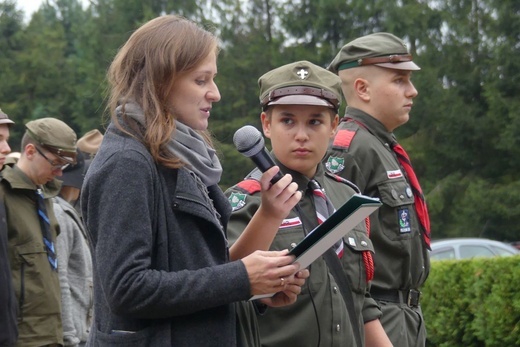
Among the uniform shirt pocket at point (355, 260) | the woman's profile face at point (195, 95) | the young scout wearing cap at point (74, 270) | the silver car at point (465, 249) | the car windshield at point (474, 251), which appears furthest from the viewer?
the car windshield at point (474, 251)

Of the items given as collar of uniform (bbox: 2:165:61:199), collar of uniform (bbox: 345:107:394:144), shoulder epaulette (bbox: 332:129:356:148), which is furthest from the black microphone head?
collar of uniform (bbox: 2:165:61:199)

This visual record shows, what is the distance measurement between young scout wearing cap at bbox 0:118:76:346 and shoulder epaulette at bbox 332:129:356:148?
2.19m

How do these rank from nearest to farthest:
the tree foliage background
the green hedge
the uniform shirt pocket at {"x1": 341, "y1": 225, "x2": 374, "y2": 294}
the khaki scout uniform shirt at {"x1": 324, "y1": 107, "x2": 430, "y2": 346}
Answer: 1. the uniform shirt pocket at {"x1": 341, "y1": 225, "x2": 374, "y2": 294}
2. the khaki scout uniform shirt at {"x1": 324, "y1": 107, "x2": 430, "y2": 346}
3. the green hedge
4. the tree foliage background

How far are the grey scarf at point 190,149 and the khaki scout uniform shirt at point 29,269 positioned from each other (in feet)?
11.3

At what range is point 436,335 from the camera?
10.2 metres

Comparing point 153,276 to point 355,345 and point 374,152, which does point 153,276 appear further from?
point 374,152

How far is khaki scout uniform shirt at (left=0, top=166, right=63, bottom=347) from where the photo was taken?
6.48 meters

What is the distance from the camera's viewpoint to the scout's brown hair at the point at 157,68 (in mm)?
3139

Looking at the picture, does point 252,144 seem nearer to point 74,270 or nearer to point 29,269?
point 29,269

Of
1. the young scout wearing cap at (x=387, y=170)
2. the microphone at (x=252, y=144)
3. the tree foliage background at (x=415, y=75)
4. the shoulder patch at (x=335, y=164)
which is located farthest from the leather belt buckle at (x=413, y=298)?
the tree foliage background at (x=415, y=75)

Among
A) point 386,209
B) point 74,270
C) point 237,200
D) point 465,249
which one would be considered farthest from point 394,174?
point 465,249

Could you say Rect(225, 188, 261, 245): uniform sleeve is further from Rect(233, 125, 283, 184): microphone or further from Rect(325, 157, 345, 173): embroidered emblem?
Rect(325, 157, 345, 173): embroidered emblem

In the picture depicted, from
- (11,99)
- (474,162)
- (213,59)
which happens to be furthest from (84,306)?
(11,99)

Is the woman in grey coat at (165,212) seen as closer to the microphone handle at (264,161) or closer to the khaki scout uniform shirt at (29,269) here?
the microphone handle at (264,161)
